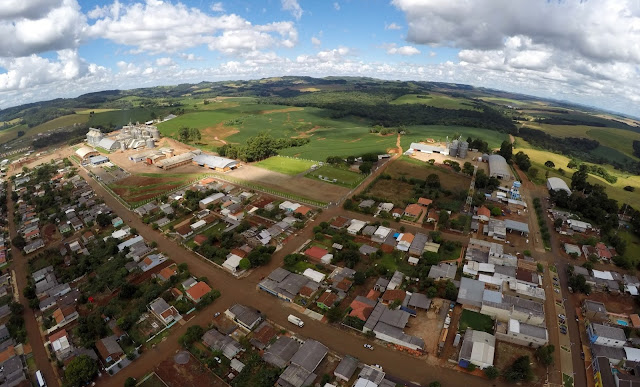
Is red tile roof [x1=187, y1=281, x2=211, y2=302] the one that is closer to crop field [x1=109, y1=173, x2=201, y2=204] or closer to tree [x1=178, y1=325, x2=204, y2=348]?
tree [x1=178, y1=325, x2=204, y2=348]

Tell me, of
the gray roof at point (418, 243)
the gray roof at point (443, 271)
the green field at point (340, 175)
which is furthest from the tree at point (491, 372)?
the green field at point (340, 175)

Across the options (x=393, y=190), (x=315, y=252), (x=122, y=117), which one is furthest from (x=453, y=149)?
(x=122, y=117)

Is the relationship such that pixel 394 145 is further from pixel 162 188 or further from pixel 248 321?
pixel 248 321

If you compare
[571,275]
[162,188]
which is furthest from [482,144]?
[162,188]

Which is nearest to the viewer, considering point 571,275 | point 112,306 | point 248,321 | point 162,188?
point 248,321

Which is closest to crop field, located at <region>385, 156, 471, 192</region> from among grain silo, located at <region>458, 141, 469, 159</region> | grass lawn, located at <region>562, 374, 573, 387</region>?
grain silo, located at <region>458, 141, 469, 159</region>
